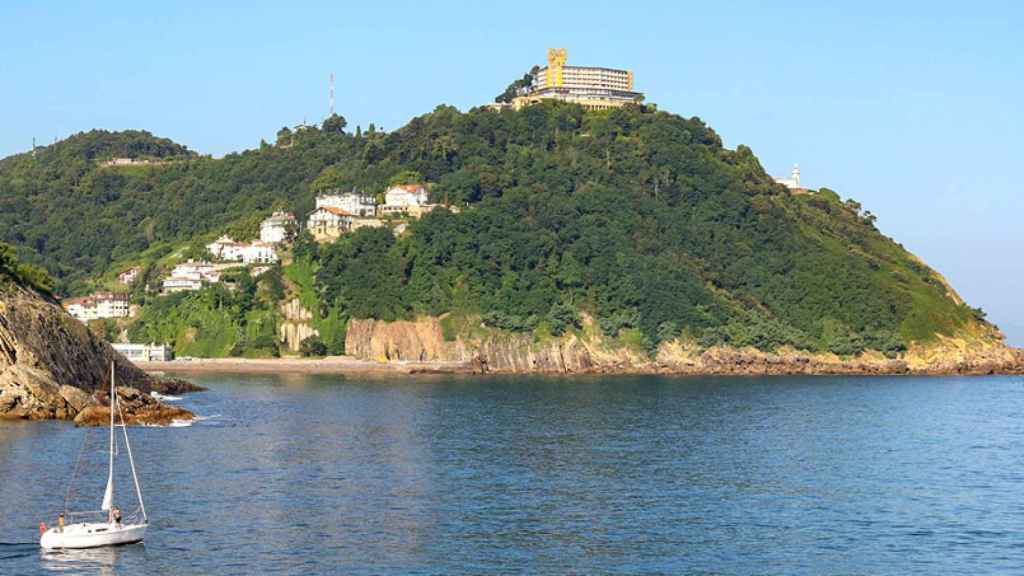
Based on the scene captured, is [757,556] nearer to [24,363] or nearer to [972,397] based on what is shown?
[24,363]

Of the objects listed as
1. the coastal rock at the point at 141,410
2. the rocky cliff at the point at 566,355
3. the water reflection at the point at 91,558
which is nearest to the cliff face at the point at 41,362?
the coastal rock at the point at 141,410

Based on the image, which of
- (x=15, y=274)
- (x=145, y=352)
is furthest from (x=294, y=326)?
(x=15, y=274)

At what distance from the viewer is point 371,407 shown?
377 ft

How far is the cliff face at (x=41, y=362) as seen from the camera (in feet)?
299

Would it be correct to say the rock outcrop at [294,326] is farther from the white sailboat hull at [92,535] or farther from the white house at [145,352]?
the white sailboat hull at [92,535]

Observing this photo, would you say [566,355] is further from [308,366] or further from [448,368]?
[308,366]

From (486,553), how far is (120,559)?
13.8 metres

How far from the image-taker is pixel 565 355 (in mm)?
179625

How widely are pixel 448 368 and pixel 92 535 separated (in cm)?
12480

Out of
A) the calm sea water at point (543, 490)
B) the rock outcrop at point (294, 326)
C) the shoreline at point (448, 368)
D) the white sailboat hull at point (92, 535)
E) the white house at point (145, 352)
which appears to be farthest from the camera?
the rock outcrop at point (294, 326)

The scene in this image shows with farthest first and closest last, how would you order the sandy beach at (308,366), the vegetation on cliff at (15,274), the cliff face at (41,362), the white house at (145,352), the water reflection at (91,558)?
the white house at (145,352), the sandy beach at (308,366), the vegetation on cliff at (15,274), the cliff face at (41,362), the water reflection at (91,558)

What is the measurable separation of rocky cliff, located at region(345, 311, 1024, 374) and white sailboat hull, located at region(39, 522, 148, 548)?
126 meters

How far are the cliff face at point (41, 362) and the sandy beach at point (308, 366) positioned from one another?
229 ft

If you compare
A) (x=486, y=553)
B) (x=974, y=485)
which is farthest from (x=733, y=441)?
(x=486, y=553)
